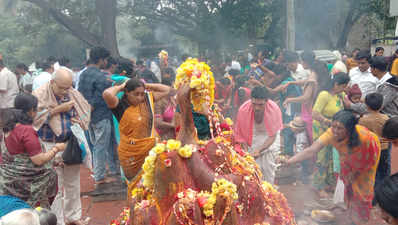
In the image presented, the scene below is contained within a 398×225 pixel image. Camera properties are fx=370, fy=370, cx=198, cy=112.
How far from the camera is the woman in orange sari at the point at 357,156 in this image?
4438 millimetres

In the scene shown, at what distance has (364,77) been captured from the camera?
24.1 ft

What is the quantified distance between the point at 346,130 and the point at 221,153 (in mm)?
1985

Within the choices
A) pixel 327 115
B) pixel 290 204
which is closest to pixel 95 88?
pixel 290 204

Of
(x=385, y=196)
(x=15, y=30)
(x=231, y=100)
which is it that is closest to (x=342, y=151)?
(x=385, y=196)

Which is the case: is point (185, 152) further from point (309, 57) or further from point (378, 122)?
point (309, 57)

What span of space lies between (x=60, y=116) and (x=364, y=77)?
18.7 feet

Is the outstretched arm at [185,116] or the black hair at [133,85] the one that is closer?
the outstretched arm at [185,116]

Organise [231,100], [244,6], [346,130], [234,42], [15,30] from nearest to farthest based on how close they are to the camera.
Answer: [346,130] → [231,100] → [244,6] → [234,42] → [15,30]

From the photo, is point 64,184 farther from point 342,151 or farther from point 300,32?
point 300,32

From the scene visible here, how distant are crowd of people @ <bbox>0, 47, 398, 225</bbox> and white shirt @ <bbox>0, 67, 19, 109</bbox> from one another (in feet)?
11.2

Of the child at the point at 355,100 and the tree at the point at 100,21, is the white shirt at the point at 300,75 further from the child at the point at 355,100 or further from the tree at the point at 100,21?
the tree at the point at 100,21

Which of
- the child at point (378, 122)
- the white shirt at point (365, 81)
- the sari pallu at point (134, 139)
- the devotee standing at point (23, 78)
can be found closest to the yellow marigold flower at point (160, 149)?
the sari pallu at point (134, 139)

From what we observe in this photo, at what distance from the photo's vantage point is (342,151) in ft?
15.0

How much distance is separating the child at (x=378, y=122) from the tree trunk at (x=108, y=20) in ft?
47.1
